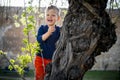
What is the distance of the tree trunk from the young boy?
0.46 metres

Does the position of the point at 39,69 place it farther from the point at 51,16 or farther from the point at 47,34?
the point at 51,16

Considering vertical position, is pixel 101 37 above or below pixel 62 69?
above

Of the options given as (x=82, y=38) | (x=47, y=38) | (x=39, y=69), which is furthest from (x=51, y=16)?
(x=82, y=38)

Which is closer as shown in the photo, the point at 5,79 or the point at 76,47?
the point at 76,47

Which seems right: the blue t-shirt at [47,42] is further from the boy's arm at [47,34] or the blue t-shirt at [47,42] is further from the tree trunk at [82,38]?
the tree trunk at [82,38]

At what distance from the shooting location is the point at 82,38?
1789mm

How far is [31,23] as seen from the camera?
7.45 feet

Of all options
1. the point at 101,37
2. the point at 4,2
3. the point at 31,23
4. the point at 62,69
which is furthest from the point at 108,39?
the point at 4,2

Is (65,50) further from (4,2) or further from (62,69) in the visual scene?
(4,2)

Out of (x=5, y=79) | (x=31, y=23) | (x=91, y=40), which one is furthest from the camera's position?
(x=5, y=79)

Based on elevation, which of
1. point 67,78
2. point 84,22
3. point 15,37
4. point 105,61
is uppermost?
point 84,22

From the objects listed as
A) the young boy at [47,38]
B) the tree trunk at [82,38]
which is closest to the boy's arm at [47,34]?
the young boy at [47,38]

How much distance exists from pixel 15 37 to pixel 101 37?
878 centimetres

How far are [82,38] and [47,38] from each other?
1.95ft
